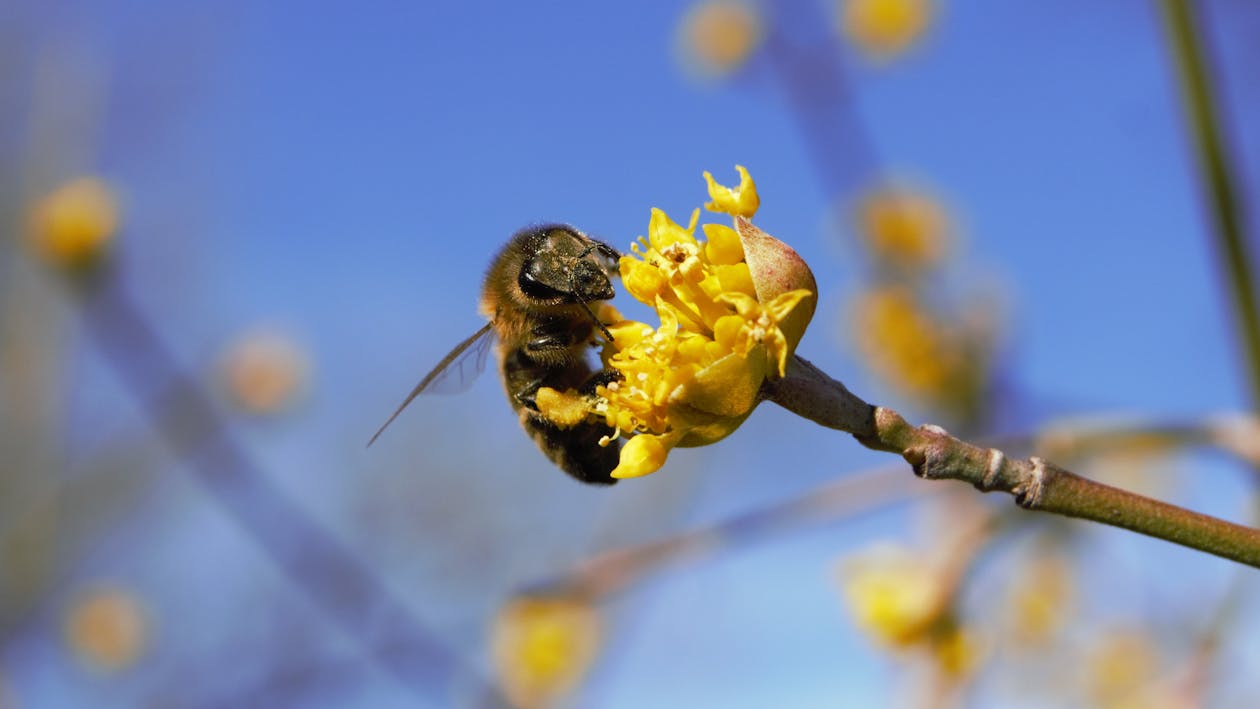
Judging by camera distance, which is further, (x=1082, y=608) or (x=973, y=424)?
(x=1082, y=608)

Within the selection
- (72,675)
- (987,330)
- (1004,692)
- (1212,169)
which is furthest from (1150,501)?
(72,675)

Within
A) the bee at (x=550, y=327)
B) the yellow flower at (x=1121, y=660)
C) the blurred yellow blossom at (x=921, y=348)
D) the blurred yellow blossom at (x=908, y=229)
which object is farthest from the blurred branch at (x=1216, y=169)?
the yellow flower at (x=1121, y=660)

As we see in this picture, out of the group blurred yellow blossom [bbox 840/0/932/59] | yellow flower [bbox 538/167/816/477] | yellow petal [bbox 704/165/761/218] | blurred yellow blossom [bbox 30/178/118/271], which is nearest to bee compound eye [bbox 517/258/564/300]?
yellow flower [bbox 538/167/816/477]

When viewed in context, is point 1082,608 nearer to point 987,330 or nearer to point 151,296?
point 987,330

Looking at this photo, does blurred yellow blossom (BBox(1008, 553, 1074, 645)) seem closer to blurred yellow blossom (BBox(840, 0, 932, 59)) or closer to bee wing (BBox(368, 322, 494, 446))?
blurred yellow blossom (BBox(840, 0, 932, 59))

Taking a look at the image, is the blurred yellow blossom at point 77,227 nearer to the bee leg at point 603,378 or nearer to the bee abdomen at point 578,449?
the bee abdomen at point 578,449

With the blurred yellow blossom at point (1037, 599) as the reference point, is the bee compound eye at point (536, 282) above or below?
above
